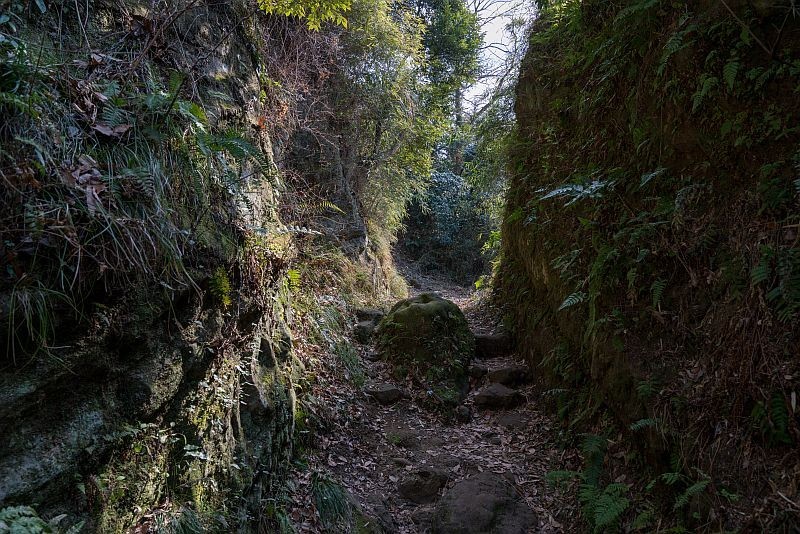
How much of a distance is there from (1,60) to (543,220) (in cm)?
578

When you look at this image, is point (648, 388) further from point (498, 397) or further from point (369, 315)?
point (369, 315)

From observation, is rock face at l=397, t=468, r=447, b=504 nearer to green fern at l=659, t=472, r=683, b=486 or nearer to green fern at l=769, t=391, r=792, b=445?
green fern at l=659, t=472, r=683, b=486

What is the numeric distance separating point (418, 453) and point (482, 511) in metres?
1.25

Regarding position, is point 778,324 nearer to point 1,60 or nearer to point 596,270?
point 596,270

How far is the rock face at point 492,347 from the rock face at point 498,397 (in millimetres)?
1124

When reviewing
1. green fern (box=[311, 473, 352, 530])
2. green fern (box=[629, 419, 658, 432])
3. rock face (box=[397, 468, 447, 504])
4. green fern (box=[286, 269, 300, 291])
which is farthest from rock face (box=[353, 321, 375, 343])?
green fern (box=[629, 419, 658, 432])

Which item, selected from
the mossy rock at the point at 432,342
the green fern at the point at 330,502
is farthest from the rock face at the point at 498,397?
the green fern at the point at 330,502

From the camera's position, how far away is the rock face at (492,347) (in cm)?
764

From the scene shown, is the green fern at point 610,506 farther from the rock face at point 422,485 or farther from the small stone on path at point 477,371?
the small stone on path at point 477,371

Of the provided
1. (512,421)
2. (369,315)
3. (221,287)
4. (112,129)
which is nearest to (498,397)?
(512,421)

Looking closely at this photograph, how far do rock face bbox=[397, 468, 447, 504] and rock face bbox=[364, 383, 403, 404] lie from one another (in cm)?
145

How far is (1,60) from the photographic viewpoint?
104 inches

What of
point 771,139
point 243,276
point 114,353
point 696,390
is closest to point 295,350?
point 243,276

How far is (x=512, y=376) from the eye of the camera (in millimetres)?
6680
